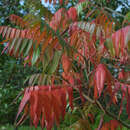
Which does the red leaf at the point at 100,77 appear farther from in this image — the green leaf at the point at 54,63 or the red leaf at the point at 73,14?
the red leaf at the point at 73,14

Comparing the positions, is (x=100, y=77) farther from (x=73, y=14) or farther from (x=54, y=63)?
(x=73, y=14)

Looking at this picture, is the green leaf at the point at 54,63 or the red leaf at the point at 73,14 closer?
the green leaf at the point at 54,63

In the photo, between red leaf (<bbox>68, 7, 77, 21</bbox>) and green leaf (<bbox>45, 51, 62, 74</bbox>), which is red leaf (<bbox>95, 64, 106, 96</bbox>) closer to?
green leaf (<bbox>45, 51, 62, 74</bbox>)

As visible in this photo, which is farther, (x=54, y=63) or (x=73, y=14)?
(x=73, y=14)

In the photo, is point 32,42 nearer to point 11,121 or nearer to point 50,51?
point 50,51

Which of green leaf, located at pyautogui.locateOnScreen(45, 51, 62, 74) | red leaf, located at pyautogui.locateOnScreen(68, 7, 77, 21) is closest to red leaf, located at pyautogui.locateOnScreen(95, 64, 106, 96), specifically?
green leaf, located at pyautogui.locateOnScreen(45, 51, 62, 74)

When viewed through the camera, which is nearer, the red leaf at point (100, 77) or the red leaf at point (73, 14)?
the red leaf at point (100, 77)

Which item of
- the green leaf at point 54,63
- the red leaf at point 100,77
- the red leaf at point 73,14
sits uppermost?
the red leaf at point 73,14

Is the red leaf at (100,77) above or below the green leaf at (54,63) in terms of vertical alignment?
below

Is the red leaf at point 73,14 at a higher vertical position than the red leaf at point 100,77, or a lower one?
higher

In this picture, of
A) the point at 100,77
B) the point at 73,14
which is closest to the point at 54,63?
the point at 100,77

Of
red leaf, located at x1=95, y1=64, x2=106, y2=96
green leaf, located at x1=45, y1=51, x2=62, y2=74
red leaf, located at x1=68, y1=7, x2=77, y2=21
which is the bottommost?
red leaf, located at x1=95, y1=64, x2=106, y2=96

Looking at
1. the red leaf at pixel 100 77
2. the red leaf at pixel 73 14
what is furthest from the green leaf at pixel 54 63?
the red leaf at pixel 73 14

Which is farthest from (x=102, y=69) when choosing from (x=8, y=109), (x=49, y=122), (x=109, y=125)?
(x=8, y=109)
